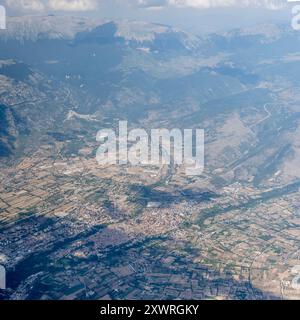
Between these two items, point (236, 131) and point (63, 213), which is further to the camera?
point (236, 131)

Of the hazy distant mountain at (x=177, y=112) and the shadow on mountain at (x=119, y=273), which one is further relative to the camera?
the hazy distant mountain at (x=177, y=112)

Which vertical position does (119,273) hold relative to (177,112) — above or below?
below

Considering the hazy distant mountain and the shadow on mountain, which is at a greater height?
the hazy distant mountain

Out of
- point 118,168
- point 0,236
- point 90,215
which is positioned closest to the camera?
point 0,236

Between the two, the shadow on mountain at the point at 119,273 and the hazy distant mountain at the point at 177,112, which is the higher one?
the hazy distant mountain at the point at 177,112

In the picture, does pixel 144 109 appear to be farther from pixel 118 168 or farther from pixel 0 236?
pixel 0 236

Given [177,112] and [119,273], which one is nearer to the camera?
[119,273]

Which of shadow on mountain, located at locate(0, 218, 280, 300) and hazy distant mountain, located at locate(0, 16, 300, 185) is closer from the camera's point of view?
shadow on mountain, located at locate(0, 218, 280, 300)
